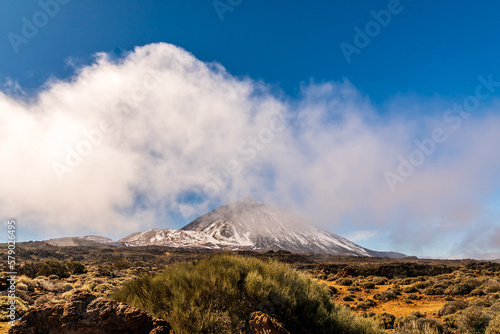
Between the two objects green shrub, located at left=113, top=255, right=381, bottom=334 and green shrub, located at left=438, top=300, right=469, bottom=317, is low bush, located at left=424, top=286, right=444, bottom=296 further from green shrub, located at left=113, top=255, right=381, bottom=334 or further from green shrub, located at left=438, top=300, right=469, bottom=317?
green shrub, located at left=113, top=255, right=381, bottom=334

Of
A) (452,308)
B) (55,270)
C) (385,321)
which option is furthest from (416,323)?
(55,270)

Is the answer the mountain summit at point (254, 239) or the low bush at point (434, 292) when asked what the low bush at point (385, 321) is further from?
the mountain summit at point (254, 239)

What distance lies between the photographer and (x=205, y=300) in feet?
A: 14.2

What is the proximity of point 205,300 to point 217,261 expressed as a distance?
4.01 ft

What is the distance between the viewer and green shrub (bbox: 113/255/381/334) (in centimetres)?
396

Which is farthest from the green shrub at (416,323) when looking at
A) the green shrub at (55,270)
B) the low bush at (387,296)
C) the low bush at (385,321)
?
the green shrub at (55,270)

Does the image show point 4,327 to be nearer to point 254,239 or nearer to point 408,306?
point 408,306

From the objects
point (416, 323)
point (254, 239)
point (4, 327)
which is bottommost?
point (254, 239)

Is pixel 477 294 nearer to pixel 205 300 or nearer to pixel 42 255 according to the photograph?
pixel 205 300

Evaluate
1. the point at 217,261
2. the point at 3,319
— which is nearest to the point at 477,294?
the point at 217,261

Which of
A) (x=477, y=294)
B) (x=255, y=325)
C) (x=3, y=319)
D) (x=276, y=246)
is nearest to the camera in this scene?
(x=255, y=325)

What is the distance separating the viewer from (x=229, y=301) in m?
4.36

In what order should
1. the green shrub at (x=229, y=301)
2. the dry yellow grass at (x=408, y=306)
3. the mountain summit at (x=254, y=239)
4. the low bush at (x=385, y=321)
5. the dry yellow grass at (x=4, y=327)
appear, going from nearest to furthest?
the green shrub at (x=229, y=301) → the dry yellow grass at (x=4, y=327) → the low bush at (x=385, y=321) → the dry yellow grass at (x=408, y=306) → the mountain summit at (x=254, y=239)

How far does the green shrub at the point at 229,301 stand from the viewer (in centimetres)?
396
